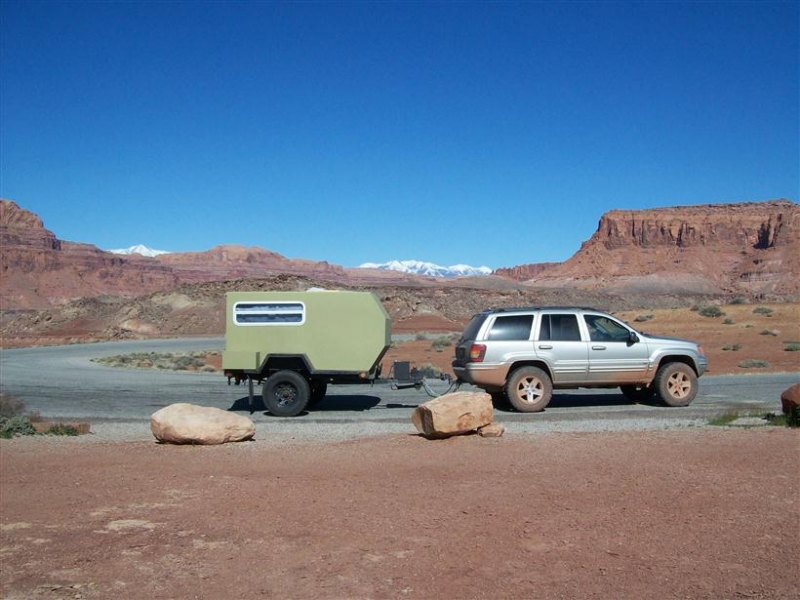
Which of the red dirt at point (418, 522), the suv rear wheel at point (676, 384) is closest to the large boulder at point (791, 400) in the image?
the red dirt at point (418, 522)

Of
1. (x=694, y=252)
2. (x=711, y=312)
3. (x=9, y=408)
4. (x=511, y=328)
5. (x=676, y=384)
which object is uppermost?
(x=694, y=252)

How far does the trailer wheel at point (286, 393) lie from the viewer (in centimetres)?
1416

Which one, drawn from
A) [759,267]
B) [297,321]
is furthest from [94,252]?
[297,321]

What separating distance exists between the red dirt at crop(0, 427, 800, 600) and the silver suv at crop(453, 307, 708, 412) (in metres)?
3.94

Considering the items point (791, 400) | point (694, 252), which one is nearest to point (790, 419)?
point (791, 400)

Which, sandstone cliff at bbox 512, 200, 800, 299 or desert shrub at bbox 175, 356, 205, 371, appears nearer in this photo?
desert shrub at bbox 175, 356, 205, 371

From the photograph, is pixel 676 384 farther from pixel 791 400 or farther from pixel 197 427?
pixel 197 427

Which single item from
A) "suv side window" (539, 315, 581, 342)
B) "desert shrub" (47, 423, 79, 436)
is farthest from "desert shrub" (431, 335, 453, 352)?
"desert shrub" (47, 423, 79, 436)

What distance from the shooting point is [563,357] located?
45.4 ft

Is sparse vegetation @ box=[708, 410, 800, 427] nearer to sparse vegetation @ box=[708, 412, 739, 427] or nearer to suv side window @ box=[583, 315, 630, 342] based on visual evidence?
sparse vegetation @ box=[708, 412, 739, 427]

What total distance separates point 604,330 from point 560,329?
0.94 m

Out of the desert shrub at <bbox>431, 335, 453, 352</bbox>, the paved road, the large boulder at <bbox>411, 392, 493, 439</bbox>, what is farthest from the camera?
the desert shrub at <bbox>431, 335, 453, 352</bbox>

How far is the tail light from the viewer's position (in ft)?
44.8

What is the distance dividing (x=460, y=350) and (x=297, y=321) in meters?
3.34
